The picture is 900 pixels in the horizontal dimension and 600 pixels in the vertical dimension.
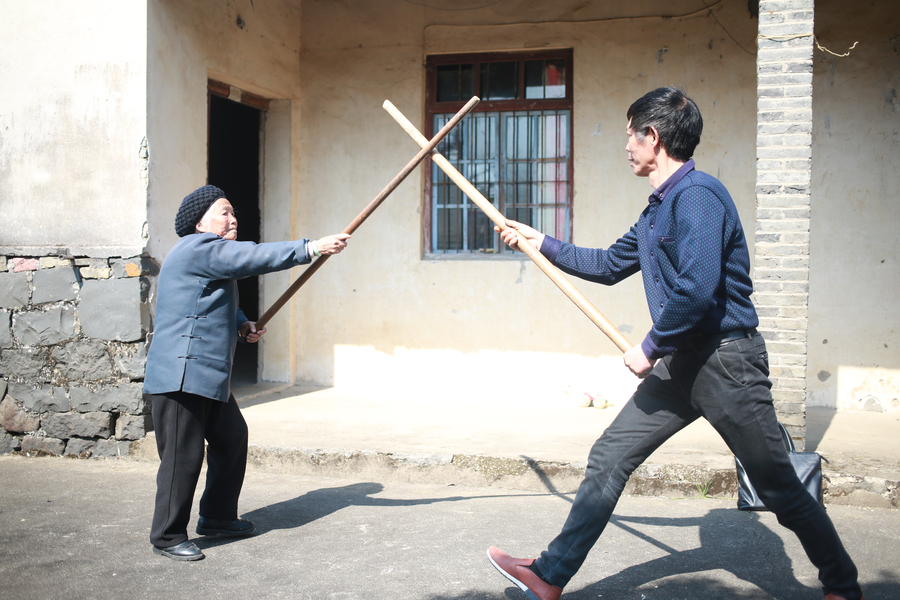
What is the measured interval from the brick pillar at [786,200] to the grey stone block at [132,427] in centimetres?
413

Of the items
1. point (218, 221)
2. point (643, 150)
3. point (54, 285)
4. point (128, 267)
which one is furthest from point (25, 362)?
point (643, 150)

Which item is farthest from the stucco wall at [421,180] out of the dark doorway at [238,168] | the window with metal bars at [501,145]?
the dark doorway at [238,168]

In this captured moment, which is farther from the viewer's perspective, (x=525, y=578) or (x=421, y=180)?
(x=421, y=180)

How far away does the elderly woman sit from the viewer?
328cm

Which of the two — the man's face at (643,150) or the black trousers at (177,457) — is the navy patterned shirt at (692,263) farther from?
the black trousers at (177,457)

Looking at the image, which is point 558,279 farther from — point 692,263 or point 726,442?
point 726,442

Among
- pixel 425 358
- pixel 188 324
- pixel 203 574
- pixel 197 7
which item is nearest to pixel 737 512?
pixel 203 574

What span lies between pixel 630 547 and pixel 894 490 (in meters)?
1.69

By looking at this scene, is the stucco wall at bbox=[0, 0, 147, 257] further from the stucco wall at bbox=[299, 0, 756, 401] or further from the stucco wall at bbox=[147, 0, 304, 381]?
the stucco wall at bbox=[299, 0, 756, 401]

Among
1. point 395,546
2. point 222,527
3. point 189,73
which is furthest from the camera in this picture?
point 189,73

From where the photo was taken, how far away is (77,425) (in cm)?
525

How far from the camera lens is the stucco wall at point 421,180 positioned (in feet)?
20.9

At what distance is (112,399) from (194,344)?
7.43ft

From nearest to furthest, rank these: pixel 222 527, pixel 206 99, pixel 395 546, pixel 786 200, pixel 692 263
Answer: pixel 692 263 < pixel 395 546 < pixel 222 527 < pixel 786 200 < pixel 206 99
